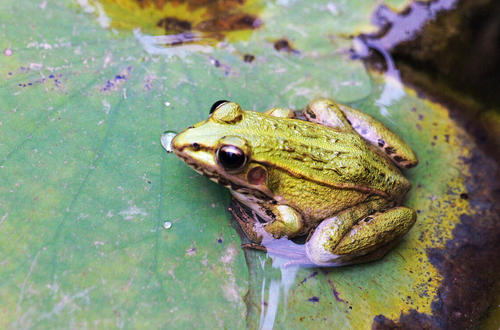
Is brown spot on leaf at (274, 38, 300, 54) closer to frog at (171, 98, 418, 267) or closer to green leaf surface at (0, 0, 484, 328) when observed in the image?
green leaf surface at (0, 0, 484, 328)

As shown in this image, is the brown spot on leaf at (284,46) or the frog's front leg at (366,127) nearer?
the frog's front leg at (366,127)

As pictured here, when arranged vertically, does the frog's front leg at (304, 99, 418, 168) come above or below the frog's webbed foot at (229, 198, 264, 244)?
above

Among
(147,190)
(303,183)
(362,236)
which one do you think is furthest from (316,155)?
(147,190)

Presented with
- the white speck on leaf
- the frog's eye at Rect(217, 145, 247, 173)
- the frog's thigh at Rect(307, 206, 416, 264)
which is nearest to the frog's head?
the frog's eye at Rect(217, 145, 247, 173)

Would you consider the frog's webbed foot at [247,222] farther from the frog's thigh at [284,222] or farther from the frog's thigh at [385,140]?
the frog's thigh at [385,140]

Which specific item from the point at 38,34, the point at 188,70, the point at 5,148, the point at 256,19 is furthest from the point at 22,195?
the point at 256,19

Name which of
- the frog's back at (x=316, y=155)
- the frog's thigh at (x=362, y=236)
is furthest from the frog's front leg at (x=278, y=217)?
the frog's back at (x=316, y=155)

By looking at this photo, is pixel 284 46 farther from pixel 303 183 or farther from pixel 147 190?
pixel 147 190
